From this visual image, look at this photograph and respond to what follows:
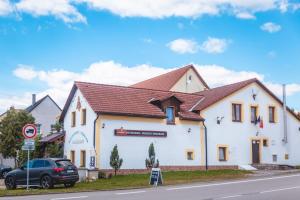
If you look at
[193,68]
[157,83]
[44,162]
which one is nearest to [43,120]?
[157,83]

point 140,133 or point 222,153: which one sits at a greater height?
point 140,133

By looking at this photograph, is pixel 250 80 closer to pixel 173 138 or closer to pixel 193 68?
pixel 173 138

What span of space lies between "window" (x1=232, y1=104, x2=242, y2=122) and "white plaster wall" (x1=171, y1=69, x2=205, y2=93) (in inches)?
442

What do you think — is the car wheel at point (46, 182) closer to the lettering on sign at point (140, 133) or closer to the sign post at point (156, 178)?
the sign post at point (156, 178)

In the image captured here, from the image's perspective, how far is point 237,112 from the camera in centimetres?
3931

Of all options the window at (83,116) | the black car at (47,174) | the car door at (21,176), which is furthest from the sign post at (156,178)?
the window at (83,116)

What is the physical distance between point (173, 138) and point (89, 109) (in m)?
6.66

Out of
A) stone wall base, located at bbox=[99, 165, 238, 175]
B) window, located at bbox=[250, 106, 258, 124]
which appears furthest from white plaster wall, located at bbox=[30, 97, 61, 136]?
window, located at bbox=[250, 106, 258, 124]

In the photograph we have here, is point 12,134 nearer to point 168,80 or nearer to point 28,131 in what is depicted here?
point 168,80

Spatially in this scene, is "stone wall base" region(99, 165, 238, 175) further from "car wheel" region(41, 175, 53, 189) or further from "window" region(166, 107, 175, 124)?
"car wheel" region(41, 175, 53, 189)

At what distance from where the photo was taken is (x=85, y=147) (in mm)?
34000

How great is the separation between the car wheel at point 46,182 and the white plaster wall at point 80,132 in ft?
26.9

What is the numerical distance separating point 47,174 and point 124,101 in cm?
1193

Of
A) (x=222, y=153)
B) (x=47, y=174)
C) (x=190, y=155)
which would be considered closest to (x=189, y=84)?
(x=222, y=153)
